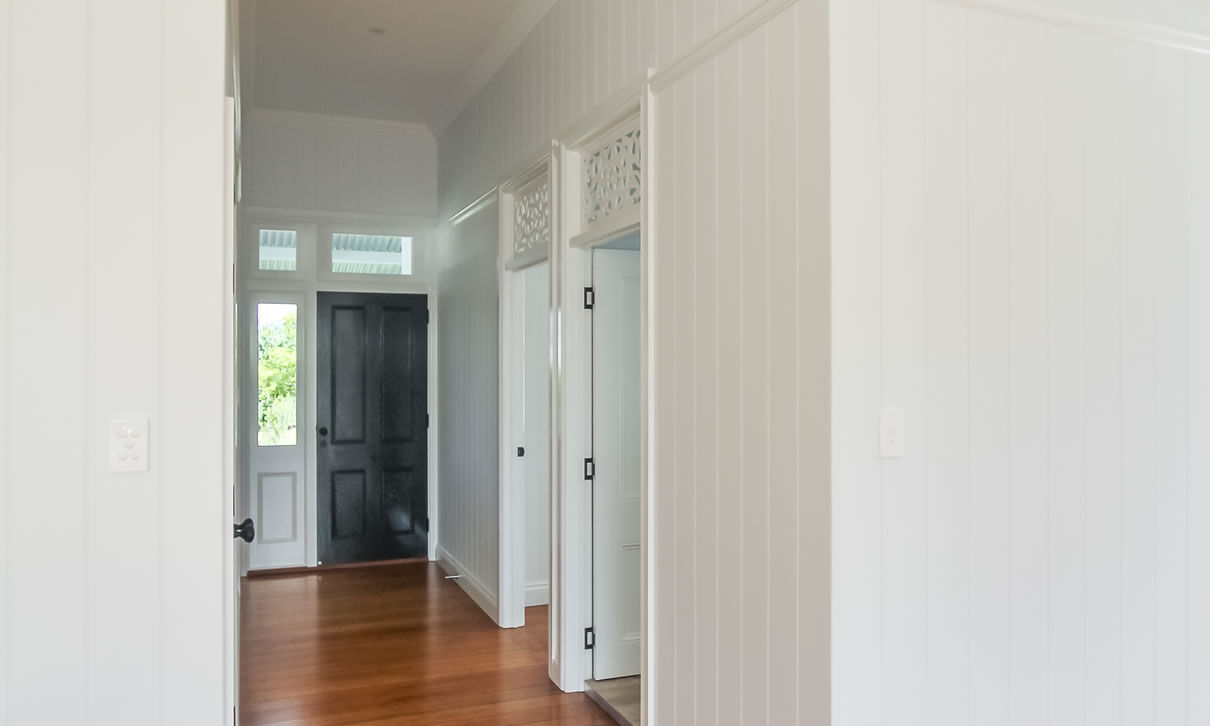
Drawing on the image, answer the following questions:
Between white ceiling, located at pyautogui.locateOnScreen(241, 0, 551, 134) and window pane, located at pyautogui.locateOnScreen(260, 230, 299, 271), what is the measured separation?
0.94 metres

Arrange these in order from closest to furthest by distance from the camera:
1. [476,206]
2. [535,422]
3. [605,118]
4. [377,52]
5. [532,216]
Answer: [605,118] < [532,216] < [377,52] < [535,422] < [476,206]

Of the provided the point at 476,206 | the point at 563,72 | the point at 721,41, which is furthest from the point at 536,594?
the point at 721,41

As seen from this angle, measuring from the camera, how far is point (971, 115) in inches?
96.7

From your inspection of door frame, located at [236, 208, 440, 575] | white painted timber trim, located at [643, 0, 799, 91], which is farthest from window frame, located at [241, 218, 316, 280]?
white painted timber trim, located at [643, 0, 799, 91]

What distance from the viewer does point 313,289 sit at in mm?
6809

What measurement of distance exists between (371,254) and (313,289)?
54 centimetres

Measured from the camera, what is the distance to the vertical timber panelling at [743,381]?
2275 mm

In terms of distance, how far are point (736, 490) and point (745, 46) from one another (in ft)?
4.33

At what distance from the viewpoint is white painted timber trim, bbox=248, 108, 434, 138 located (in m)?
6.59

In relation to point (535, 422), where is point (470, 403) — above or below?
above

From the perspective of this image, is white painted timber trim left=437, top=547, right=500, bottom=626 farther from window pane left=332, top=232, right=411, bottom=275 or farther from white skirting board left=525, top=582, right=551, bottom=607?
window pane left=332, top=232, right=411, bottom=275
